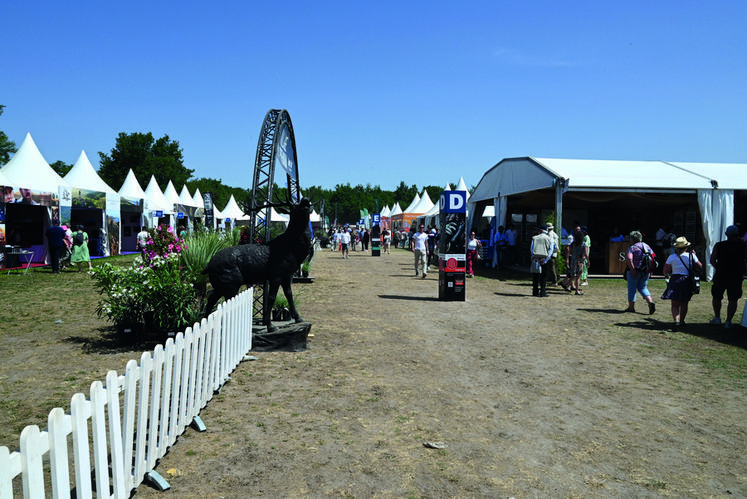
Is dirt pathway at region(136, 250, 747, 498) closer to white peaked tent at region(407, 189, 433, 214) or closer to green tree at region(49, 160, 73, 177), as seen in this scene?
white peaked tent at region(407, 189, 433, 214)

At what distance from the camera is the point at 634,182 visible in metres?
17.4

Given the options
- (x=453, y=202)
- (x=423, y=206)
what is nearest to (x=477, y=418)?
(x=453, y=202)

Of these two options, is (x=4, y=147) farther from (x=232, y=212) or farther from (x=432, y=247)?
(x=432, y=247)

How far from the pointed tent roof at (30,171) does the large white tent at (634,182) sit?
18.4 metres

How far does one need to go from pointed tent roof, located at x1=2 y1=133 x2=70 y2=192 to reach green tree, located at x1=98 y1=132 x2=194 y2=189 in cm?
4807

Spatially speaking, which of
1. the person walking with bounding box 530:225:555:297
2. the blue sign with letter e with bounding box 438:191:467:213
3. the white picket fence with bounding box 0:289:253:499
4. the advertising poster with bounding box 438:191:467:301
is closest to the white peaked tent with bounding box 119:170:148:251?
the blue sign with letter e with bounding box 438:191:467:213

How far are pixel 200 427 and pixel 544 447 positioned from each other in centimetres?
291

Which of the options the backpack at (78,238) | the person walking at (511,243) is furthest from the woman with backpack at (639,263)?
the backpack at (78,238)

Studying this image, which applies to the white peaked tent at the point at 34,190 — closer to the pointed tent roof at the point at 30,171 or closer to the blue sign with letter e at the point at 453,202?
the pointed tent roof at the point at 30,171

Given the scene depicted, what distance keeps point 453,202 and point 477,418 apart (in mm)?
8833

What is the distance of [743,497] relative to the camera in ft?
11.2

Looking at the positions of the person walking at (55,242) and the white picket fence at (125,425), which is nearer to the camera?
the white picket fence at (125,425)

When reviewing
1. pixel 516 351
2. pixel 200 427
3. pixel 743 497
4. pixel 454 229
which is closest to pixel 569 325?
pixel 516 351

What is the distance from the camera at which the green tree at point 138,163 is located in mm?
66375
